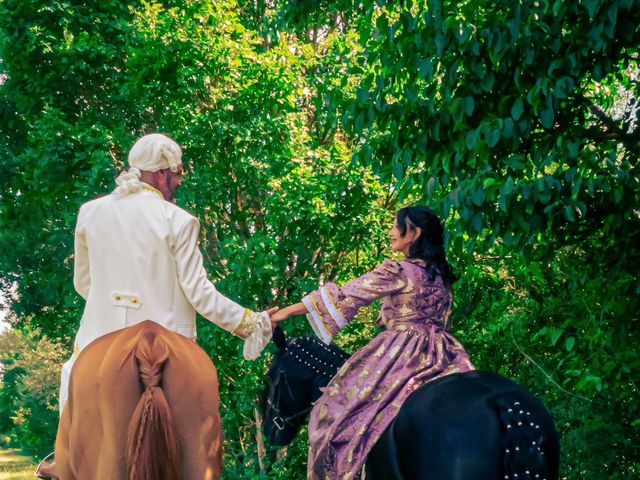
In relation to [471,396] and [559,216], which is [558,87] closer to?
[559,216]

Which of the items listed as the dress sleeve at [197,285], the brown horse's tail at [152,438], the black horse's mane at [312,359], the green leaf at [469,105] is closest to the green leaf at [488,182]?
the green leaf at [469,105]

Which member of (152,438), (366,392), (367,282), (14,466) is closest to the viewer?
(152,438)

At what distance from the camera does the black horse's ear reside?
235 inches

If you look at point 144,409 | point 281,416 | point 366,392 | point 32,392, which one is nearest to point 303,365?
point 281,416

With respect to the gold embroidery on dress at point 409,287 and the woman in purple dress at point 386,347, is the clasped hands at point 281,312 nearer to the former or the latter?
the woman in purple dress at point 386,347

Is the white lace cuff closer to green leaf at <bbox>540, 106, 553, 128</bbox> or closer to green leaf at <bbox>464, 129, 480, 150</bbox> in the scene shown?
green leaf at <bbox>464, 129, 480, 150</bbox>

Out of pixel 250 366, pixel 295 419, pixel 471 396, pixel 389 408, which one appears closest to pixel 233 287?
pixel 250 366

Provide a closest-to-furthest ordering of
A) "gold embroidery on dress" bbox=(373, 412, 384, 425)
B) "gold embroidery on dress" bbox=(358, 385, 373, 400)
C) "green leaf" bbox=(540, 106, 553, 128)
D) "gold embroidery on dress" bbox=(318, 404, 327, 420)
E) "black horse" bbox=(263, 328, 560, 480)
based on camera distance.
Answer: "black horse" bbox=(263, 328, 560, 480) < "gold embroidery on dress" bbox=(373, 412, 384, 425) < "gold embroidery on dress" bbox=(358, 385, 373, 400) < "gold embroidery on dress" bbox=(318, 404, 327, 420) < "green leaf" bbox=(540, 106, 553, 128)

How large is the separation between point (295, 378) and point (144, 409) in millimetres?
1799

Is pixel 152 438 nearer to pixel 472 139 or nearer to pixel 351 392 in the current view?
pixel 351 392

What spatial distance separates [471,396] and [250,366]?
7664 mm

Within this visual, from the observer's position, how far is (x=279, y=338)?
605 centimetres

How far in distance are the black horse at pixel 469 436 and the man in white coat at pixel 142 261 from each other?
1013mm

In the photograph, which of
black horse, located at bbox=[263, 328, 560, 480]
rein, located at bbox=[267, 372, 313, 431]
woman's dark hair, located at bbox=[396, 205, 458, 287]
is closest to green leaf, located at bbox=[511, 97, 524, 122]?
woman's dark hair, located at bbox=[396, 205, 458, 287]
